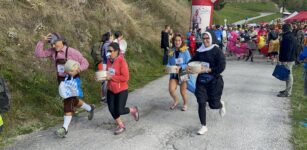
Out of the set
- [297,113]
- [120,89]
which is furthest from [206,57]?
[297,113]

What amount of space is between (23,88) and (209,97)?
A: 389cm

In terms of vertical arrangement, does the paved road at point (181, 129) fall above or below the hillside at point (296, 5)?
below

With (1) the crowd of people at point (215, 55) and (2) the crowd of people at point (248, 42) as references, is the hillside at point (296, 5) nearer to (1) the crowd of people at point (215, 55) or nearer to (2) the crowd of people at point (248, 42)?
(2) the crowd of people at point (248, 42)

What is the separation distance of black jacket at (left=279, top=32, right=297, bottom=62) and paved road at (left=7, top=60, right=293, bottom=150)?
108cm

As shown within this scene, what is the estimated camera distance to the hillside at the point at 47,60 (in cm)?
766

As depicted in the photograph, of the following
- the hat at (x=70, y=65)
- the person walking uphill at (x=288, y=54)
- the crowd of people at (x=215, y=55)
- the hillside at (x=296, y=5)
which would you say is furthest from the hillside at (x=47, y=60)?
the hillside at (x=296, y=5)

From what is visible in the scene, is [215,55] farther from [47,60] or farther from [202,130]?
[47,60]

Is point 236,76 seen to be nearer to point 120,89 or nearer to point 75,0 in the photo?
point 75,0

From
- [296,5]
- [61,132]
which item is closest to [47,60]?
[61,132]

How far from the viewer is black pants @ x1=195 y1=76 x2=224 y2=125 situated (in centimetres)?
667

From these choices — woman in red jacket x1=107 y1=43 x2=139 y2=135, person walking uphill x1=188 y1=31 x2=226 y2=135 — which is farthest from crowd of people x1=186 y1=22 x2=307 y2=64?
woman in red jacket x1=107 y1=43 x2=139 y2=135

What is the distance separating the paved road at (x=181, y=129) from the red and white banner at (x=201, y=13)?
9.20 metres

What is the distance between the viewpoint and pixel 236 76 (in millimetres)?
13070

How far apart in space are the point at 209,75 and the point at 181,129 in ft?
3.70
